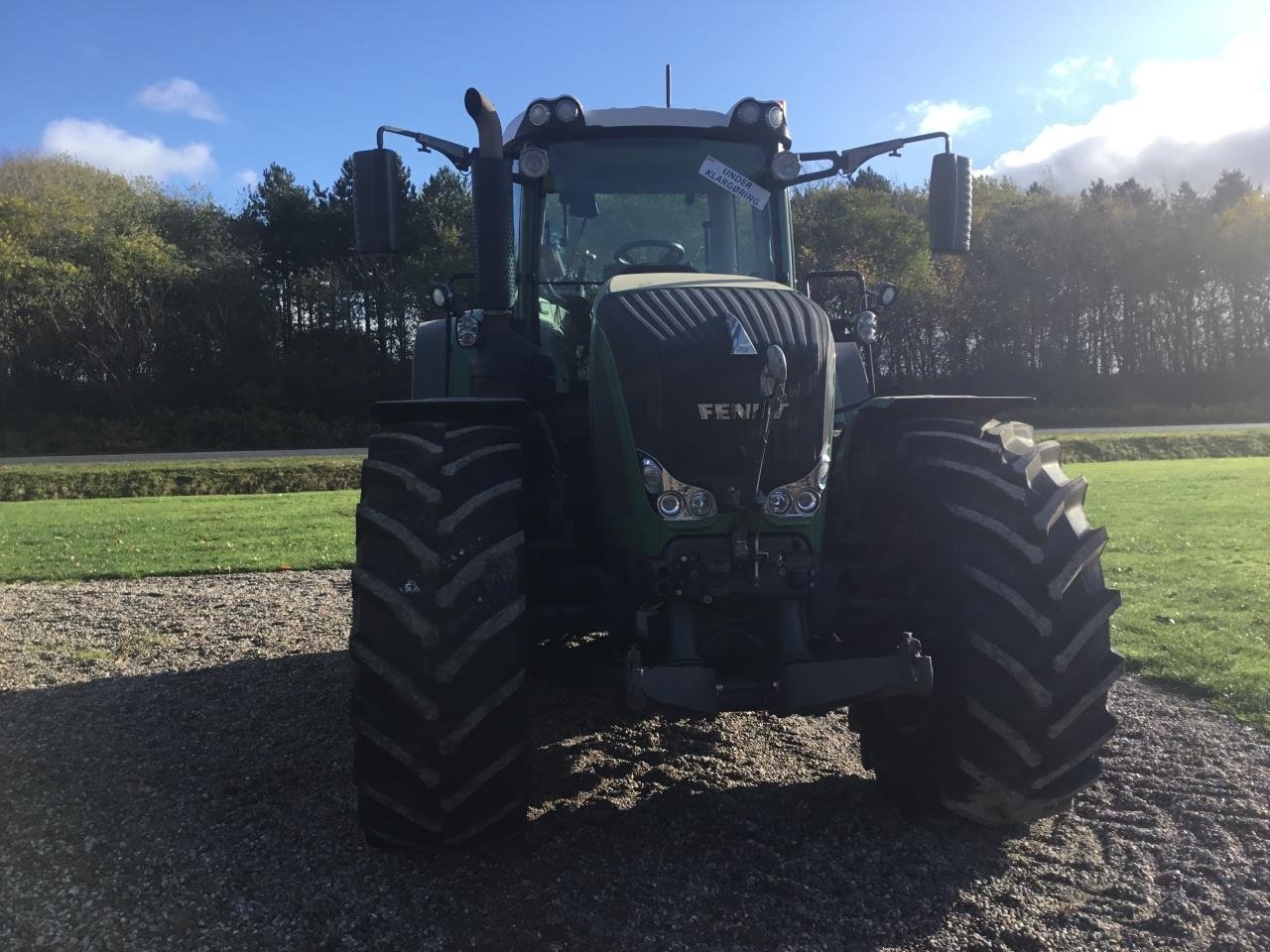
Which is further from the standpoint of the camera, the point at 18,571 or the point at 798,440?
the point at 18,571

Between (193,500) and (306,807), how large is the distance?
46.4 ft

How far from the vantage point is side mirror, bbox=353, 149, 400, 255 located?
388cm

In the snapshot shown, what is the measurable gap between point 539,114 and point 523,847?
3.17 m

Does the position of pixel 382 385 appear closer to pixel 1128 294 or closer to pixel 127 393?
pixel 127 393

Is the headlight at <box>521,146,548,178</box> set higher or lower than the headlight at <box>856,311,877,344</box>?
higher

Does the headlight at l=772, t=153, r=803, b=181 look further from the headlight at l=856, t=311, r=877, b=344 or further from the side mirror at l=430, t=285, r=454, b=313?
the side mirror at l=430, t=285, r=454, b=313

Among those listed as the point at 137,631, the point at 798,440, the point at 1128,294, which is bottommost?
the point at 137,631

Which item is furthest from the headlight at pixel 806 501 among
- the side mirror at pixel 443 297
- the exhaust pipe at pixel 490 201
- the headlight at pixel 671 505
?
the side mirror at pixel 443 297

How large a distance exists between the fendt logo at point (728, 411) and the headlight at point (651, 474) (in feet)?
0.75

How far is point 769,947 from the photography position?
269cm

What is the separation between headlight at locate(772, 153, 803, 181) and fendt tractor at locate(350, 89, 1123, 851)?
107 cm

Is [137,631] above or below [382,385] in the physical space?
below

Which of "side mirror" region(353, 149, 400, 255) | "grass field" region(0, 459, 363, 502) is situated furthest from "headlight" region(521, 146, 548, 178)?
"grass field" region(0, 459, 363, 502)

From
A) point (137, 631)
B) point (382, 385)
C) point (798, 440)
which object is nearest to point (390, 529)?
point (798, 440)
